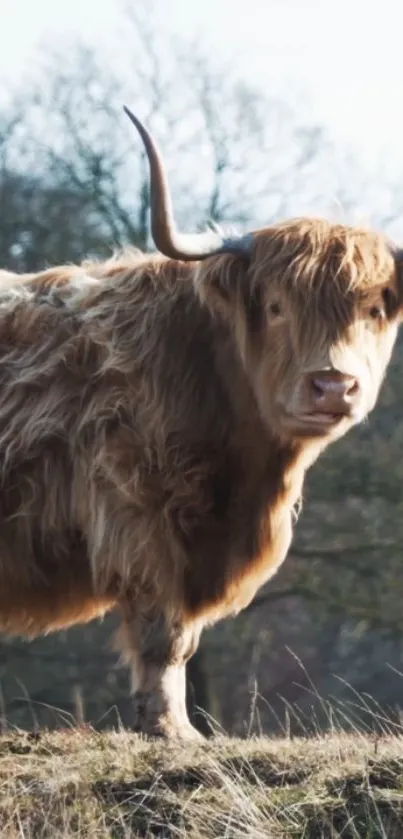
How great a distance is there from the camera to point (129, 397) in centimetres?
612

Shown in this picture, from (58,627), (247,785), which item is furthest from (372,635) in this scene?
(247,785)

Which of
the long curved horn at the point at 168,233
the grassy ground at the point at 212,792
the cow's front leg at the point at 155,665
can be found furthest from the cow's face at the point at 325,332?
the grassy ground at the point at 212,792

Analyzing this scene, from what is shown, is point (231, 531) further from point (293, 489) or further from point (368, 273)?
point (368, 273)

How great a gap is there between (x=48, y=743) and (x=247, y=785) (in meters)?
1.38

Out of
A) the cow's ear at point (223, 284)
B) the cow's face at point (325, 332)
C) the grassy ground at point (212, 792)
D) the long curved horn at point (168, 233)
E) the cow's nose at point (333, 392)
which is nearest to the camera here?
the grassy ground at point (212, 792)

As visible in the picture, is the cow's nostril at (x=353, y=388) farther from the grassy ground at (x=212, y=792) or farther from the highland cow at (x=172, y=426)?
the grassy ground at (x=212, y=792)

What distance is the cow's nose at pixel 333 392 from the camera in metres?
5.54

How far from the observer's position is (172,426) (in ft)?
19.9

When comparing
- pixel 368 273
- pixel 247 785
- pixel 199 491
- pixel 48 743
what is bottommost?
pixel 48 743

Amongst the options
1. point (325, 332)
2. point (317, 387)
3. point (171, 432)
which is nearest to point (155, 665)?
point (171, 432)

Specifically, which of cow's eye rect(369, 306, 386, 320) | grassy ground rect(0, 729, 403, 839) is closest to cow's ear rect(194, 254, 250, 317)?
cow's eye rect(369, 306, 386, 320)

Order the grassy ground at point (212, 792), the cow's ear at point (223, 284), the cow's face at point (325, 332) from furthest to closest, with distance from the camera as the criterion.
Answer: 1. the cow's ear at point (223, 284)
2. the cow's face at point (325, 332)
3. the grassy ground at point (212, 792)

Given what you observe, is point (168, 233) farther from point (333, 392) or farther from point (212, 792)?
point (212, 792)

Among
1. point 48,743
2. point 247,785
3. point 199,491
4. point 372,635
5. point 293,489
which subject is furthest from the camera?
point 372,635
